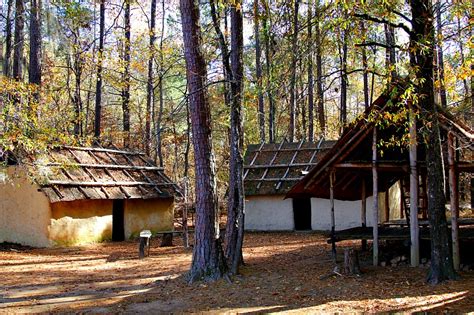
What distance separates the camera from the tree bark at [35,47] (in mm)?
17047

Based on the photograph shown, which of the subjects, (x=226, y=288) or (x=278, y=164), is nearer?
(x=226, y=288)

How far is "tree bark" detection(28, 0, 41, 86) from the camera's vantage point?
55.9 ft

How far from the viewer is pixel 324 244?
1527 centimetres

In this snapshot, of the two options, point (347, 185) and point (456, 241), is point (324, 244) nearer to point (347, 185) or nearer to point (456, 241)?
point (347, 185)

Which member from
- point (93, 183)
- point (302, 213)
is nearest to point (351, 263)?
point (93, 183)

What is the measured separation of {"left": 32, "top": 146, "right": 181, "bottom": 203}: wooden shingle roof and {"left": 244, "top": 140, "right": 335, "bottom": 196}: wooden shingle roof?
3560 mm

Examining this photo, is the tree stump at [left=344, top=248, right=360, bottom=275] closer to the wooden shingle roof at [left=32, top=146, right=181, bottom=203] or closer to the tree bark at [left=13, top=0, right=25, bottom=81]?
the wooden shingle roof at [left=32, top=146, right=181, bottom=203]

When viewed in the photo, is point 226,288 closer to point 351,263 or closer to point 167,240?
point 351,263

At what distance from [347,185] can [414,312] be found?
21.0 ft

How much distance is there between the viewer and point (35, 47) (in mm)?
17344

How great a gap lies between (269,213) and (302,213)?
1668 mm

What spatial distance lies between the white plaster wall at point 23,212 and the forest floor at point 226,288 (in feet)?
7.86

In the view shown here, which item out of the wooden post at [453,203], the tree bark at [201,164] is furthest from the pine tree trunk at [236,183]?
the wooden post at [453,203]

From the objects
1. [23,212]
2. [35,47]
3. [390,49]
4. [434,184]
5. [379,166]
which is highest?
[35,47]
